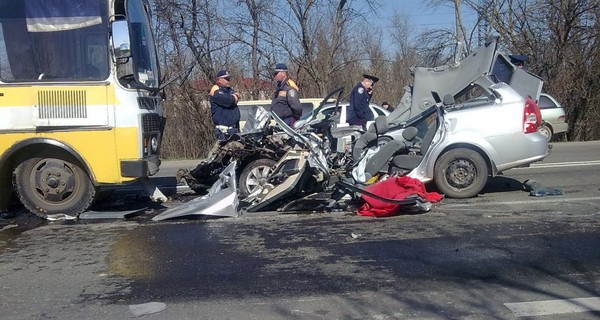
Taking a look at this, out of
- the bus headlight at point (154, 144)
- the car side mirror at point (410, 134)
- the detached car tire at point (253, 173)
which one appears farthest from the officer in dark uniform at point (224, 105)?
the car side mirror at point (410, 134)

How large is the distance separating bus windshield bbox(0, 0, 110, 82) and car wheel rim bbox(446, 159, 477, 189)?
4.65m

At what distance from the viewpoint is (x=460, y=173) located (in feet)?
27.9

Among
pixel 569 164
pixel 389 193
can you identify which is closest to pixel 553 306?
pixel 389 193

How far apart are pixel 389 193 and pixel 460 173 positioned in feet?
4.66

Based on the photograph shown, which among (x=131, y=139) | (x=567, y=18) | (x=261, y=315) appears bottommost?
(x=261, y=315)

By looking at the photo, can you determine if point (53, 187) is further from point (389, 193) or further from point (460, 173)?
point (460, 173)

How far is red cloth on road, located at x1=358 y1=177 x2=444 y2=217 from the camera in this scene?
7547 millimetres

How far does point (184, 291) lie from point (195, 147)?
15364mm

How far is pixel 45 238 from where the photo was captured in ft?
22.9

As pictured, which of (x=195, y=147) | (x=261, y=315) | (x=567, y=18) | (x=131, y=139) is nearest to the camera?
(x=261, y=315)

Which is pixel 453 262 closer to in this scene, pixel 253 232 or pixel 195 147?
pixel 253 232

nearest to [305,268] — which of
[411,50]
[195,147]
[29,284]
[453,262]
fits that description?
[453,262]

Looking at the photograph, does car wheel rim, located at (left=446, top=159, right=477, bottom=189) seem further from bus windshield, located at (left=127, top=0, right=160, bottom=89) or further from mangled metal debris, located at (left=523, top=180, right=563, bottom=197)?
bus windshield, located at (left=127, top=0, right=160, bottom=89)

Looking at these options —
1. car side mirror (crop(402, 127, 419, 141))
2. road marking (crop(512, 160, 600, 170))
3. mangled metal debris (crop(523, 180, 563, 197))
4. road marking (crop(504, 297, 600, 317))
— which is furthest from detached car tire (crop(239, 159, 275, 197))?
road marking (crop(512, 160, 600, 170))
